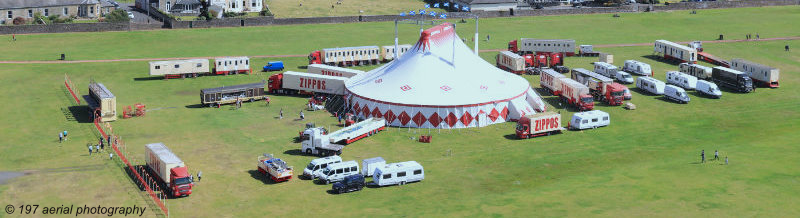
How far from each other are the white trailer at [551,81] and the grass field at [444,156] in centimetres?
427

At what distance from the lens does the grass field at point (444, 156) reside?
5894 cm

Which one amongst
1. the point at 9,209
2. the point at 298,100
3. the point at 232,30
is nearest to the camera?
the point at 9,209

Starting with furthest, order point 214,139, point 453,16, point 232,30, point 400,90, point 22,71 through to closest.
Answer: point 453,16, point 232,30, point 22,71, point 400,90, point 214,139

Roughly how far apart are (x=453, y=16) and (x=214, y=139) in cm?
7873

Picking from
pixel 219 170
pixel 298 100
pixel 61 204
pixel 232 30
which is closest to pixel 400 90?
pixel 298 100

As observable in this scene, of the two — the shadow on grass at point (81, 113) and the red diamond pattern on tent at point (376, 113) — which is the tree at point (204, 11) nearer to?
the shadow on grass at point (81, 113)

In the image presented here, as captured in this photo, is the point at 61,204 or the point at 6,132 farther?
the point at 6,132

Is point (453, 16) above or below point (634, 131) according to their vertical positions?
above

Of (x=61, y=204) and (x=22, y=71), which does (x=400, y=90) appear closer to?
(x=61, y=204)

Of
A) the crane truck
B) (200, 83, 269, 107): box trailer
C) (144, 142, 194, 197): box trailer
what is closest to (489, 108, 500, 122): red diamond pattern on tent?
the crane truck

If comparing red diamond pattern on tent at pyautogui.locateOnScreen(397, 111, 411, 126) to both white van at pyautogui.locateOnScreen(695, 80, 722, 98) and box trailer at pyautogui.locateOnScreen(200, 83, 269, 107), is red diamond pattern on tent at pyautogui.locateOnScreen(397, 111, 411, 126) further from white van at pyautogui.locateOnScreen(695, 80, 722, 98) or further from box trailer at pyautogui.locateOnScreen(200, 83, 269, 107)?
white van at pyautogui.locateOnScreen(695, 80, 722, 98)

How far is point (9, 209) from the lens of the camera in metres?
58.0

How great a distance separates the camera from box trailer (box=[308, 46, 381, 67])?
110 metres

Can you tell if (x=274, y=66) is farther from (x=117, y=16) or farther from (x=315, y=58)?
(x=117, y=16)
